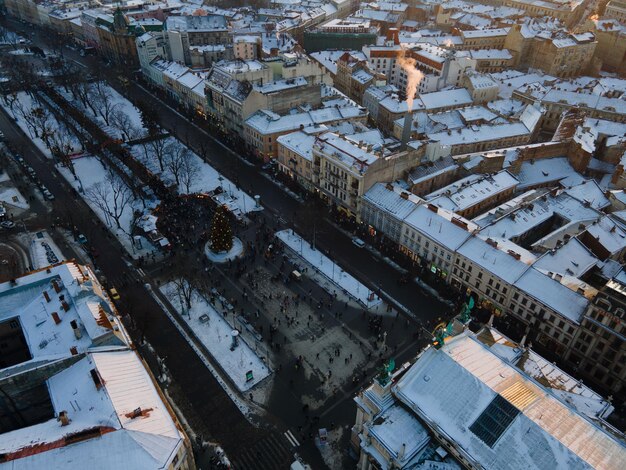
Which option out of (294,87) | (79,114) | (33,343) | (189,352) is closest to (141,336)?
(189,352)

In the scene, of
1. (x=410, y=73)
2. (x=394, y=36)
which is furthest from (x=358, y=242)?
(x=394, y=36)

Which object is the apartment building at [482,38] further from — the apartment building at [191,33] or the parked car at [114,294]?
the parked car at [114,294]

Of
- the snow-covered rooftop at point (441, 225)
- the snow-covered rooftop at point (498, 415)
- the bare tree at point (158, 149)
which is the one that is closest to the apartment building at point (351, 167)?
the snow-covered rooftop at point (441, 225)

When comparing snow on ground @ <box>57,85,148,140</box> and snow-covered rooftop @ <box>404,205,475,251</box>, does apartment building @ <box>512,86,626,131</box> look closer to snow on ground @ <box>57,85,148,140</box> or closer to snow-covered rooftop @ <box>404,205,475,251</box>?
snow-covered rooftop @ <box>404,205,475,251</box>

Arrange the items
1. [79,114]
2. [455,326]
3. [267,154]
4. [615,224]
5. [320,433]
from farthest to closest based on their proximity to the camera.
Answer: [79,114], [267,154], [615,224], [320,433], [455,326]

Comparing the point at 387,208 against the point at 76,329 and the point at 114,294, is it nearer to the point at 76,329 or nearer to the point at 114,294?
the point at 114,294

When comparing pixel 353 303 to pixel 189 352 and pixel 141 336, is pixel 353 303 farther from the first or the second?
pixel 141 336
